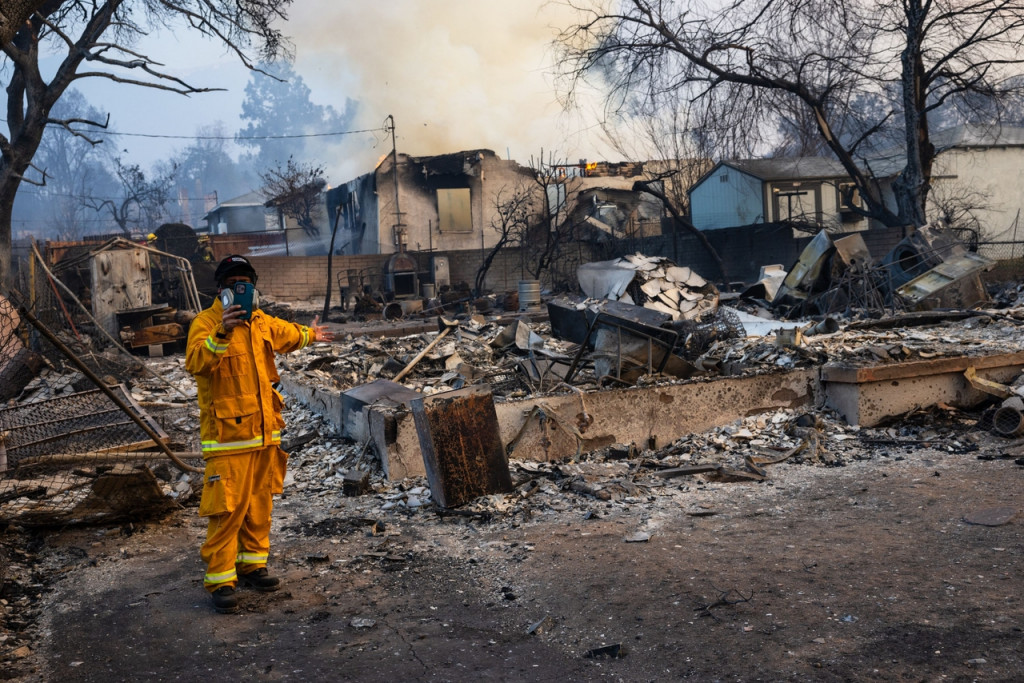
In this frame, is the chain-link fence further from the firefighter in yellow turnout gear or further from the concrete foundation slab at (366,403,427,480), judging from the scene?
the concrete foundation slab at (366,403,427,480)

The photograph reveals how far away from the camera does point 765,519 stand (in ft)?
15.5

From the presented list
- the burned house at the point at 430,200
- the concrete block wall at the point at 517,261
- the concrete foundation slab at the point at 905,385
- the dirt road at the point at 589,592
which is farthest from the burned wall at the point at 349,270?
the dirt road at the point at 589,592

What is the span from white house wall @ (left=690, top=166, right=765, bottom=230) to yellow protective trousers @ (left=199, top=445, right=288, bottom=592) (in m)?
26.1

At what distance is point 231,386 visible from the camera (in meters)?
3.93

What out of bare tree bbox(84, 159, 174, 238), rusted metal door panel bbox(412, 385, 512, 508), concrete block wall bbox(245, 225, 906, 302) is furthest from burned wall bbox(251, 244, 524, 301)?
rusted metal door panel bbox(412, 385, 512, 508)

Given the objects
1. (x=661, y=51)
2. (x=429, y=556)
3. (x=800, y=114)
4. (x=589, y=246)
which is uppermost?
(x=661, y=51)

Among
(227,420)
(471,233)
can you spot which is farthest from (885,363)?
(471,233)

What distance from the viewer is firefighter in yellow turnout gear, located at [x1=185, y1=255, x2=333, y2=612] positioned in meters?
3.83

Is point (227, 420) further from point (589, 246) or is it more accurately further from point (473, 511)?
point (589, 246)

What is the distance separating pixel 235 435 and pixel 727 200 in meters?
29.0

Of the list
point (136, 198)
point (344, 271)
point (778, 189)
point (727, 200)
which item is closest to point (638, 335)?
point (344, 271)

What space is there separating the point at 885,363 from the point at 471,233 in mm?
27375

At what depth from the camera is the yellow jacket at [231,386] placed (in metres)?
3.85

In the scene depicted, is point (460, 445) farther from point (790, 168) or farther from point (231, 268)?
point (790, 168)
